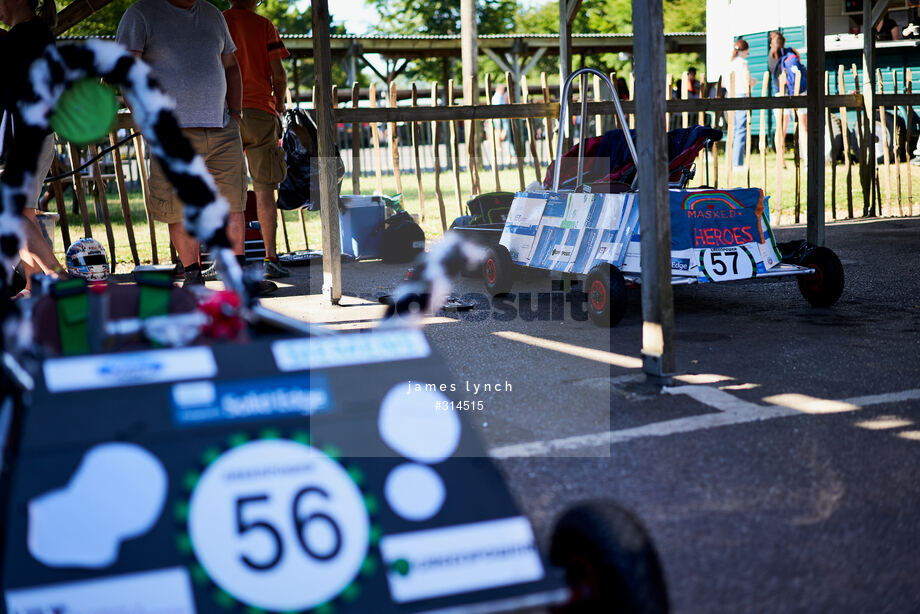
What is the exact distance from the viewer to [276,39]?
7375mm

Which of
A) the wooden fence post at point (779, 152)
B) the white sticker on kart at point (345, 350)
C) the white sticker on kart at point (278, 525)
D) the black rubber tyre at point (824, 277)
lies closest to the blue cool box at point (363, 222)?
the black rubber tyre at point (824, 277)

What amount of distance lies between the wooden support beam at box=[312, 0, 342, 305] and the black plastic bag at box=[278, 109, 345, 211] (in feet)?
4.74

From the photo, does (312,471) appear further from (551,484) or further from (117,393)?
(551,484)

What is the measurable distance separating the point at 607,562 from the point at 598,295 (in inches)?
150

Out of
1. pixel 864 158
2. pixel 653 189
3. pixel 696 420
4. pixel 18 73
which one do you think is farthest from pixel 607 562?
pixel 864 158

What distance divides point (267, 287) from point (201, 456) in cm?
554

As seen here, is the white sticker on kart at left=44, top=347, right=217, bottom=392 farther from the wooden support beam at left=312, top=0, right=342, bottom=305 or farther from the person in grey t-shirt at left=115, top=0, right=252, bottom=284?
the wooden support beam at left=312, top=0, right=342, bottom=305

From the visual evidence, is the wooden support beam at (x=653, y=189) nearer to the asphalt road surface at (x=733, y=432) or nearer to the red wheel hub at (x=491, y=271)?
the asphalt road surface at (x=733, y=432)

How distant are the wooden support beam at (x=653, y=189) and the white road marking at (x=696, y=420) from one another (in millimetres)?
217

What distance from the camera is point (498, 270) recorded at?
6.48m

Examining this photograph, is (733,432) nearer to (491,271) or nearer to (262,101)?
(491,271)

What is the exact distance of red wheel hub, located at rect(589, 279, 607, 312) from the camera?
17.6ft

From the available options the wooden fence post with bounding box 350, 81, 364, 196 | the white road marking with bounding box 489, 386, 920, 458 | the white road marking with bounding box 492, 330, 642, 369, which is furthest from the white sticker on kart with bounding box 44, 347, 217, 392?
the wooden fence post with bounding box 350, 81, 364, 196

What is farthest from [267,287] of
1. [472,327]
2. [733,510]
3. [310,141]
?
[733,510]
